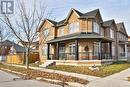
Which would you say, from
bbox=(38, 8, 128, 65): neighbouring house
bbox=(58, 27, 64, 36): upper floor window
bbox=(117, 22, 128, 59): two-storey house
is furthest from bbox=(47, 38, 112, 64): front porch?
bbox=(117, 22, 128, 59): two-storey house

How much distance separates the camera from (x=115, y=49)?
147ft

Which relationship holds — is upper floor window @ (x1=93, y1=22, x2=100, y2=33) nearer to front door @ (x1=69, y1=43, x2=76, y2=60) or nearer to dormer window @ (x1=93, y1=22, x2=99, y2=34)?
dormer window @ (x1=93, y1=22, x2=99, y2=34)

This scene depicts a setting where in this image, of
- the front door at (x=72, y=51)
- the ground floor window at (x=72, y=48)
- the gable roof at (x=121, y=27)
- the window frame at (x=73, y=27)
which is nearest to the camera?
the front door at (x=72, y=51)

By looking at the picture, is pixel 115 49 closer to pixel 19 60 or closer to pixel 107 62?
pixel 107 62

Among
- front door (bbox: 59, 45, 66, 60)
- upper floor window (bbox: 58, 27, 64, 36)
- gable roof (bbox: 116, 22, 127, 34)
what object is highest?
gable roof (bbox: 116, 22, 127, 34)

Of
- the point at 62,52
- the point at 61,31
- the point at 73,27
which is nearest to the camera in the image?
the point at 73,27

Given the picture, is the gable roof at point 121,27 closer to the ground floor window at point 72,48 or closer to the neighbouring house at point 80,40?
the neighbouring house at point 80,40

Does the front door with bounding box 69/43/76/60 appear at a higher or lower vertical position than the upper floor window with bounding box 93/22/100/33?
lower

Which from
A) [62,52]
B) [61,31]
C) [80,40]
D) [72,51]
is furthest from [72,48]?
[61,31]

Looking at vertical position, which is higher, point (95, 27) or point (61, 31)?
point (95, 27)

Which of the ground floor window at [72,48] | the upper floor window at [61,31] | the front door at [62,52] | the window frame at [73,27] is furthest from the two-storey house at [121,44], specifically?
the ground floor window at [72,48]

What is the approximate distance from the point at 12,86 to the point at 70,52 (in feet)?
72.2

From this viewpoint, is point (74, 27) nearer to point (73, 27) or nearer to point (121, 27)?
point (73, 27)

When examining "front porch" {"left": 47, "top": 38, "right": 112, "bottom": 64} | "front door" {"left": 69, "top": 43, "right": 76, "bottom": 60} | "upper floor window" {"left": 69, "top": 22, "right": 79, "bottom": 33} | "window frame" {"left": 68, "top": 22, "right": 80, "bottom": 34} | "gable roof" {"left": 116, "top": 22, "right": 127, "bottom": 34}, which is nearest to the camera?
"front porch" {"left": 47, "top": 38, "right": 112, "bottom": 64}
